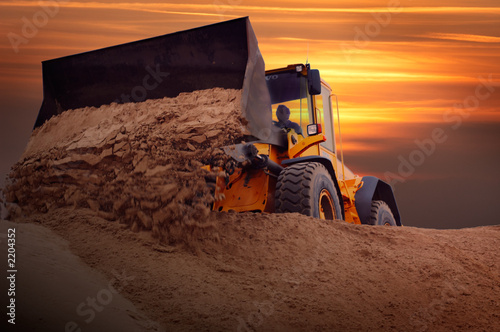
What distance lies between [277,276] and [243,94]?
2213 mm

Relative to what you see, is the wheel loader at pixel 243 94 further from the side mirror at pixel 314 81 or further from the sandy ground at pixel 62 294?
the sandy ground at pixel 62 294

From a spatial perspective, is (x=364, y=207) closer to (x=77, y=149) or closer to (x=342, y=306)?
(x=342, y=306)

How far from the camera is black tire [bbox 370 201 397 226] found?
9164mm

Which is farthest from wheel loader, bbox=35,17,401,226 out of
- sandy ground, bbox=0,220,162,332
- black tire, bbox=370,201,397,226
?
sandy ground, bbox=0,220,162,332

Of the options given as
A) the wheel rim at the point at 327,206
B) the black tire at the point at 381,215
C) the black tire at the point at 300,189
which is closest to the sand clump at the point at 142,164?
the black tire at the point at 300,189

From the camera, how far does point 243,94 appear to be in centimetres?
595

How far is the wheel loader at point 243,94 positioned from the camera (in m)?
6.18

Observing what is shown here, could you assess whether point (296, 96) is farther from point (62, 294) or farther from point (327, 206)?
point (62, 294)

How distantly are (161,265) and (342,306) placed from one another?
1.74 meters

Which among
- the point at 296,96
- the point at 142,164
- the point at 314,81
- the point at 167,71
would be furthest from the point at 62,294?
the point at 296,96

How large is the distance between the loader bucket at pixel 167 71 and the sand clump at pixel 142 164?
21cm

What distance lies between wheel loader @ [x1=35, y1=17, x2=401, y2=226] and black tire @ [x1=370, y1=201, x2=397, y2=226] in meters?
1.09

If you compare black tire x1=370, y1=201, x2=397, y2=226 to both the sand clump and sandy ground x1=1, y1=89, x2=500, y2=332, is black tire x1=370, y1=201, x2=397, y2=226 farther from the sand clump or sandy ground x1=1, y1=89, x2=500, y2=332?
the sand clump

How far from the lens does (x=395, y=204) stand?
10422mm
